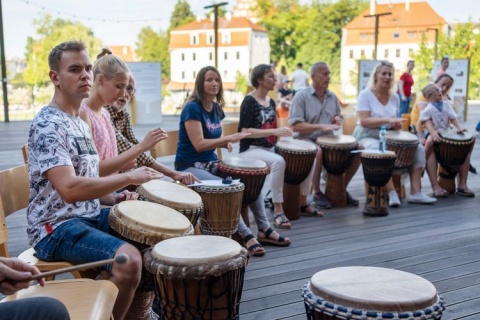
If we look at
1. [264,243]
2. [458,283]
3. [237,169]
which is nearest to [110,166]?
[237,169]

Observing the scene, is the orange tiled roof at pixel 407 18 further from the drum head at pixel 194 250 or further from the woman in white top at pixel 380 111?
the drum head at pixel 194 250

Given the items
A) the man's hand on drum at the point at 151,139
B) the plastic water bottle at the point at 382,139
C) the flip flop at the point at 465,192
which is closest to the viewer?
the man's hand on drum at the point at 151,139

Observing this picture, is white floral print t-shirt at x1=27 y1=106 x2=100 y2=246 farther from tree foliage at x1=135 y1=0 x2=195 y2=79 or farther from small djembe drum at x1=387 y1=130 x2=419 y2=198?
tree foliage at x1=135 y1=0 x2=195 y2=79

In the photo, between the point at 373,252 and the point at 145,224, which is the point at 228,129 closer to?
the point at 373,252

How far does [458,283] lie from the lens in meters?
3.12

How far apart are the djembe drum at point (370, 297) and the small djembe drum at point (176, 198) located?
925 millimetres

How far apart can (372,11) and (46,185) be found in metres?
51.2

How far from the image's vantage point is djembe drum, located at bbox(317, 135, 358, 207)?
485 cm

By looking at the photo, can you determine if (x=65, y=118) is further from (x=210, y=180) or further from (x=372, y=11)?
(x=372, y=11)

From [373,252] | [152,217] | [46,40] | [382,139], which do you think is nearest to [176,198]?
[152,217]

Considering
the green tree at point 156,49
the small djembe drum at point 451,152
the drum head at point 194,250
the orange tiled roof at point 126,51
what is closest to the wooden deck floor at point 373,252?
the small djembe drum at point 451,152

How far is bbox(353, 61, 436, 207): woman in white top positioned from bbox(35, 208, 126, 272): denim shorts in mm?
3537

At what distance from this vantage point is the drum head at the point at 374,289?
160cm

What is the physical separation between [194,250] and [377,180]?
3.17 meters
